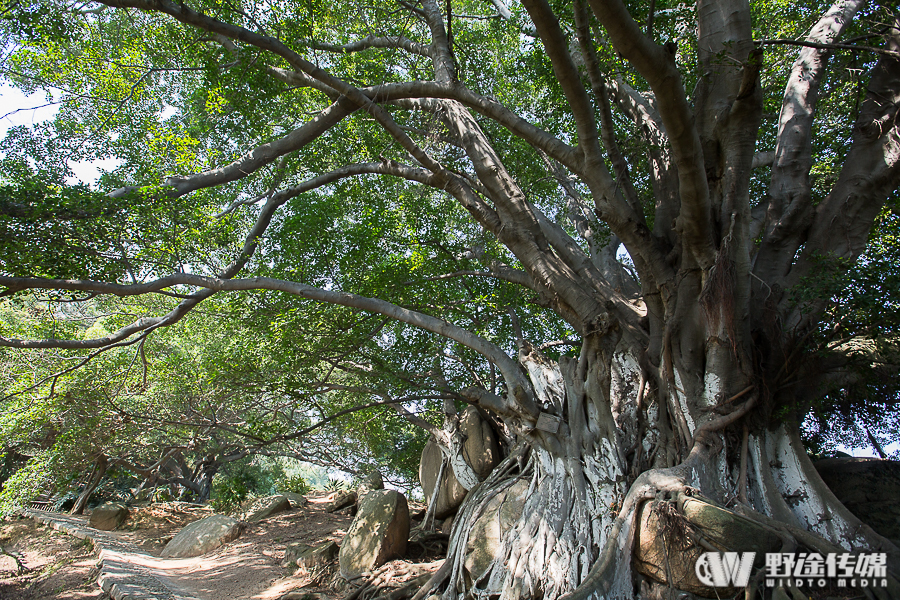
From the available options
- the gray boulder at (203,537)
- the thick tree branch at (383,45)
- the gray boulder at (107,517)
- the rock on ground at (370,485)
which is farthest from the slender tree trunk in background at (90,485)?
the thick tree branch at (383,45)

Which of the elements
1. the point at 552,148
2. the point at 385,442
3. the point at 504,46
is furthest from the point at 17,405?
the point at 504,46

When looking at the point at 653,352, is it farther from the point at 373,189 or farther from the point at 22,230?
the point at 22,230

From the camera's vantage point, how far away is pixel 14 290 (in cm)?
438

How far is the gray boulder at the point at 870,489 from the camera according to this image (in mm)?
4562

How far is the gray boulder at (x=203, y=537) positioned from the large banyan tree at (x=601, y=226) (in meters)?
4.97

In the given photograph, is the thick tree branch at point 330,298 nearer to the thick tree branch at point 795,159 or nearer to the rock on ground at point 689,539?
the rock on ground at point 689,539

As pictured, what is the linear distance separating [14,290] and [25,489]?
6.63 metres

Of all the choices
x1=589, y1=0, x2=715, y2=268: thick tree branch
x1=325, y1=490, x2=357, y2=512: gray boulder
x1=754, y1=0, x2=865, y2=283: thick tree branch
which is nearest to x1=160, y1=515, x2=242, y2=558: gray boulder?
x1=325, y1=490, x2=357, y2=512: gray boulder

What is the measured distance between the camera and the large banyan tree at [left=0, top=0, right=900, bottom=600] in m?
4.25

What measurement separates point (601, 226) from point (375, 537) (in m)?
5.41

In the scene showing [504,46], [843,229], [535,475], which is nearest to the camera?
[843,229]

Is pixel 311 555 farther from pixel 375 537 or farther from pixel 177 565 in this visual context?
pixel 177 565

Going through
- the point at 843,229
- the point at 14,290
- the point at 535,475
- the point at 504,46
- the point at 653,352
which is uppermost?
the point at 504,46

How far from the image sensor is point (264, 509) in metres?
10.6
